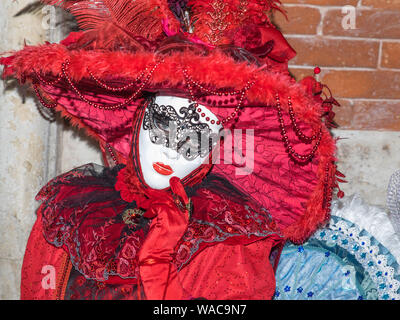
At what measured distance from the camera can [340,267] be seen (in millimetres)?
1297

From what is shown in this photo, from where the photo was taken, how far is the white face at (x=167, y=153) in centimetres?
112

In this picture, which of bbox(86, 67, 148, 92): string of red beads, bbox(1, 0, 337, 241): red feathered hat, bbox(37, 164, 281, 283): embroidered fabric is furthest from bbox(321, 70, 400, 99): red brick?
bbox(86, 67, 148, 92): string of red beads

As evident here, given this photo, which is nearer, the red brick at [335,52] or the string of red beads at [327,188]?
the string of red beads at [327,188]

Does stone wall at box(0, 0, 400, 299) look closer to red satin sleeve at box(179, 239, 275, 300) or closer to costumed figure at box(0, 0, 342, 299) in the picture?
costumed figure at box(0, 0, 342, 299)

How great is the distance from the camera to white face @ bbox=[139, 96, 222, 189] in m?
1.12

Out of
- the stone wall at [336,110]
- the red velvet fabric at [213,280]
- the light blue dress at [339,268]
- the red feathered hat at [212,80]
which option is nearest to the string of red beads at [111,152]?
the red feathered hat at [212,80]

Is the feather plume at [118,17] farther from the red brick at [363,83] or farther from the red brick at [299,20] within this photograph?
the red brick at [363,83]

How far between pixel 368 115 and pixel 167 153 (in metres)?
0.75

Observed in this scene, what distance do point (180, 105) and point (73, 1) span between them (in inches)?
13.1

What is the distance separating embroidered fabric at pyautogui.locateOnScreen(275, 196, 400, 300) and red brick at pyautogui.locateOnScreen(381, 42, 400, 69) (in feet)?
1.62

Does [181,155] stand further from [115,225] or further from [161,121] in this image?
[115,225]

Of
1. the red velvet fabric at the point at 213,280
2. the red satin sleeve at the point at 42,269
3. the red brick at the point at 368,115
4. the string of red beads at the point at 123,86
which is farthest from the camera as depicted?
the red brick at the point at 368,115

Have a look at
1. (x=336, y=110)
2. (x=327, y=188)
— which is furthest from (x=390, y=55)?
(x=327, y=188)

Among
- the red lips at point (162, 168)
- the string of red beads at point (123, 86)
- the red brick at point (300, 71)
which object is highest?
the string of red beads at point (123, 86)
